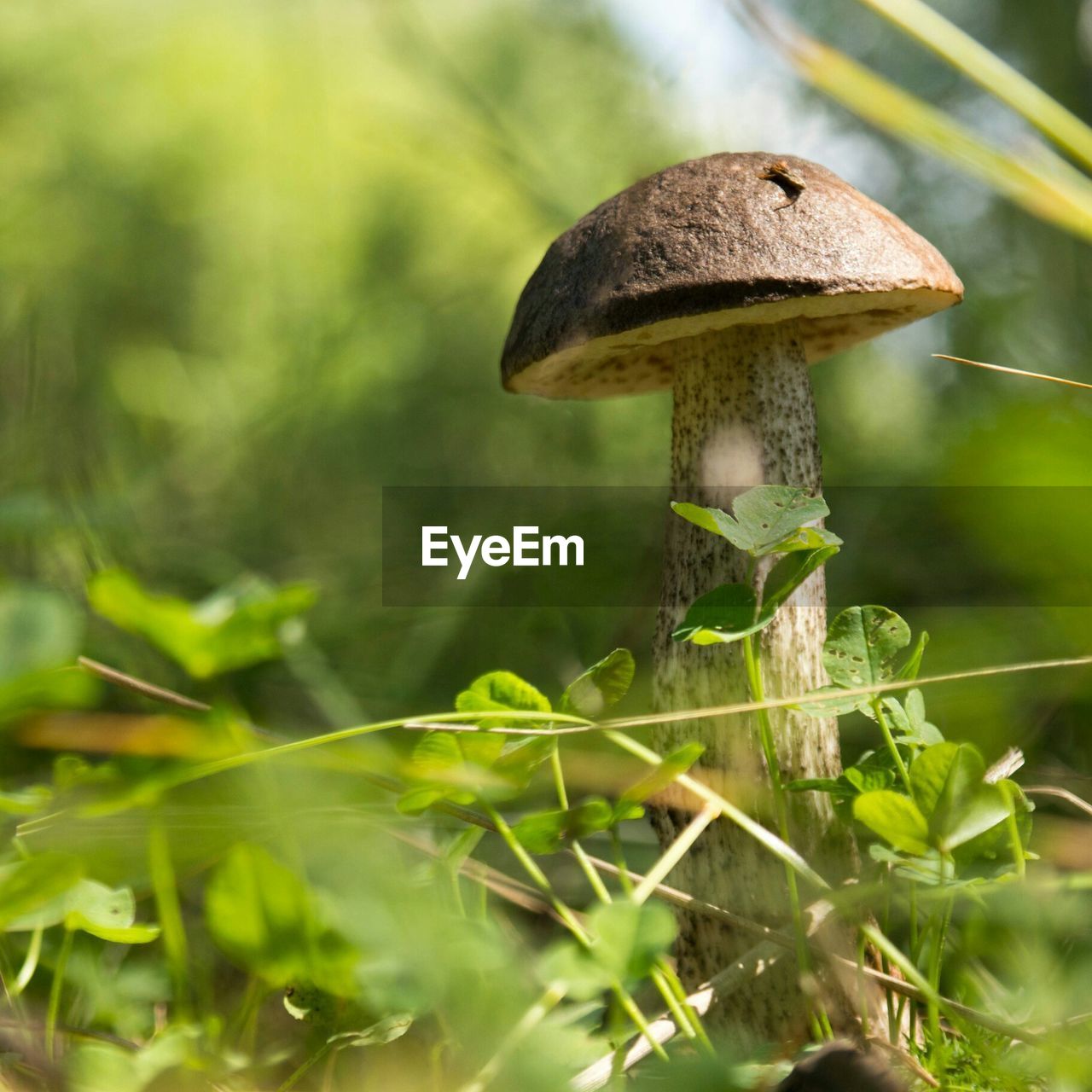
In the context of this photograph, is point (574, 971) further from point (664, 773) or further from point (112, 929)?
point (112, 929)

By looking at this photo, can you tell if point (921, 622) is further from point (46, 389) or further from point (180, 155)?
point (180, 155)

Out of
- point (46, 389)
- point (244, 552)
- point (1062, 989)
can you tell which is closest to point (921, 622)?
point (1062, 989)

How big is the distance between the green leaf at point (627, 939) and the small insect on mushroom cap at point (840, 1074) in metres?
0.13

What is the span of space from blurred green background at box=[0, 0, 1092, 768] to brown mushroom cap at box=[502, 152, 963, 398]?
2.35 feet

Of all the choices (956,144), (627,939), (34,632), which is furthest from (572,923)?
(956,144)

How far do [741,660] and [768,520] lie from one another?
295 millimetres

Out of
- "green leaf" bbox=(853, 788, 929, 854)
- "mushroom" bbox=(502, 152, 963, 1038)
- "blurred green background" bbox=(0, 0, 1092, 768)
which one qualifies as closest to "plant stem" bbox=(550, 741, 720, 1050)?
"green leaf" bbox=(853, 788, 929, 854)

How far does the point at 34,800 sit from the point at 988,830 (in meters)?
0.58

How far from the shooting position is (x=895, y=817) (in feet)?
1.60

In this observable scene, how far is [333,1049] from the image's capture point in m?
0.53

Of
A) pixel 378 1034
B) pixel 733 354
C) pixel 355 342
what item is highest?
pixel 355 342

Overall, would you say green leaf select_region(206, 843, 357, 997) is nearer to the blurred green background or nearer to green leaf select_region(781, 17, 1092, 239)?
green leaf select_region(781, 17, 1092, 239)

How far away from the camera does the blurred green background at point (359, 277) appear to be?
5.17ft

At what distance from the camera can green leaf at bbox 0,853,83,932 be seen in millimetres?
337
